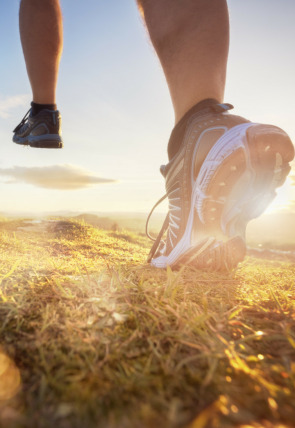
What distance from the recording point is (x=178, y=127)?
168 cm

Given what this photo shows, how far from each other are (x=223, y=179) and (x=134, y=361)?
1089 mm

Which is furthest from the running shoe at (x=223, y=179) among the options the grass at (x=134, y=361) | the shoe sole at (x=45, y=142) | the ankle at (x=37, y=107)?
the ankle at (x=37, y=107)

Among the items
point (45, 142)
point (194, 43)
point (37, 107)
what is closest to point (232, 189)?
point (194, 43)

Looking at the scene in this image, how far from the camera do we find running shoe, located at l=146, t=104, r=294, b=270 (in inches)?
50.0

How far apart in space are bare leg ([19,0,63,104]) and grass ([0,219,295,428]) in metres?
1.80

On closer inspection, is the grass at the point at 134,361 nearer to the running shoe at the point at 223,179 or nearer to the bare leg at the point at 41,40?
the running shoe at the point at 223,179

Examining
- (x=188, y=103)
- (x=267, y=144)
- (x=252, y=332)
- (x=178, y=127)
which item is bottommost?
(x=252, y=332)

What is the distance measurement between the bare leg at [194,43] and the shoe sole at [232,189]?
40 cm

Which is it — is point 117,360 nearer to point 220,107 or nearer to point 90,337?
point 90,337

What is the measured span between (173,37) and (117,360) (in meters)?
1.74

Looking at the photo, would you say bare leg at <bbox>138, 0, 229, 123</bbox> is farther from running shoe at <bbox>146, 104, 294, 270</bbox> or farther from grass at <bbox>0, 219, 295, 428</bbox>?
grass at <bbox>0, 219, 295, 428</bbox>

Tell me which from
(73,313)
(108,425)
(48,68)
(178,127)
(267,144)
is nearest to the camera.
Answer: (108,425)

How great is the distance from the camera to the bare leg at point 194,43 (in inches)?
57.8

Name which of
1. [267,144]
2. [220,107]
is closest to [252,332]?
[267,144]
